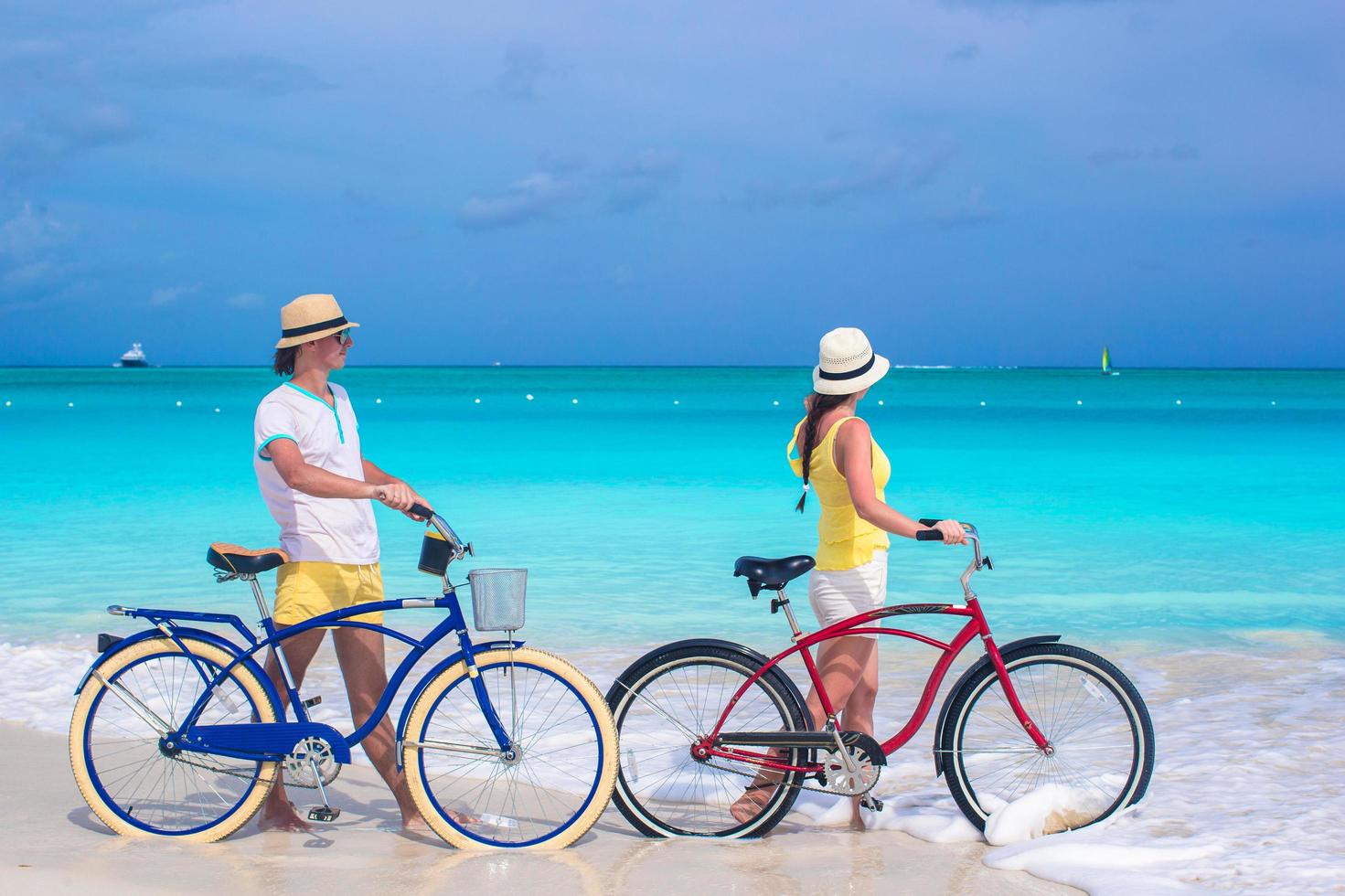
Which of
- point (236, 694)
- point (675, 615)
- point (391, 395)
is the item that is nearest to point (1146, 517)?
point (675, 615)

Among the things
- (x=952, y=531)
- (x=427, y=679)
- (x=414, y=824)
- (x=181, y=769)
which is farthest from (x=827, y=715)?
(x=181, y=769)

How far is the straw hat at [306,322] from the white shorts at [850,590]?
69.4 inches

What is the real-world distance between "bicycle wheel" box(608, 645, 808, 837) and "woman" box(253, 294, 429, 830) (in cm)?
74

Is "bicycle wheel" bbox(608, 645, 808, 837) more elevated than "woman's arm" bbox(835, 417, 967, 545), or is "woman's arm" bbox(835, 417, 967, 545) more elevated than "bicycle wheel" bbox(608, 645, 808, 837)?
"woman's arm" bbox(835, 417, 967, 545)

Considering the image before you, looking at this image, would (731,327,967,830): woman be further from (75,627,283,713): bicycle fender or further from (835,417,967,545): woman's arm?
(75,627,283,713): bicycle fender

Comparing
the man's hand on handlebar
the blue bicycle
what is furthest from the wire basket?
the man's hand on handlebar

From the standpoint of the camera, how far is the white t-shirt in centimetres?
388

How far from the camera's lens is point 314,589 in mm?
3941

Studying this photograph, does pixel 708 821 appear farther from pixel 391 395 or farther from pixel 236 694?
pixel 391 395

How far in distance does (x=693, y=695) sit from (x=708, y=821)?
1.52 ft

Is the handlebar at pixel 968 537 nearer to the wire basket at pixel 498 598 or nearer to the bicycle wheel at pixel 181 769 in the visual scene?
the wire basket at pixel 498 598

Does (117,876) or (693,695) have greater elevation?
(693,695)

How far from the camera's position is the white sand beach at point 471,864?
3.54m

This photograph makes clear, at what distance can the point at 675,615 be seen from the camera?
9.23m
